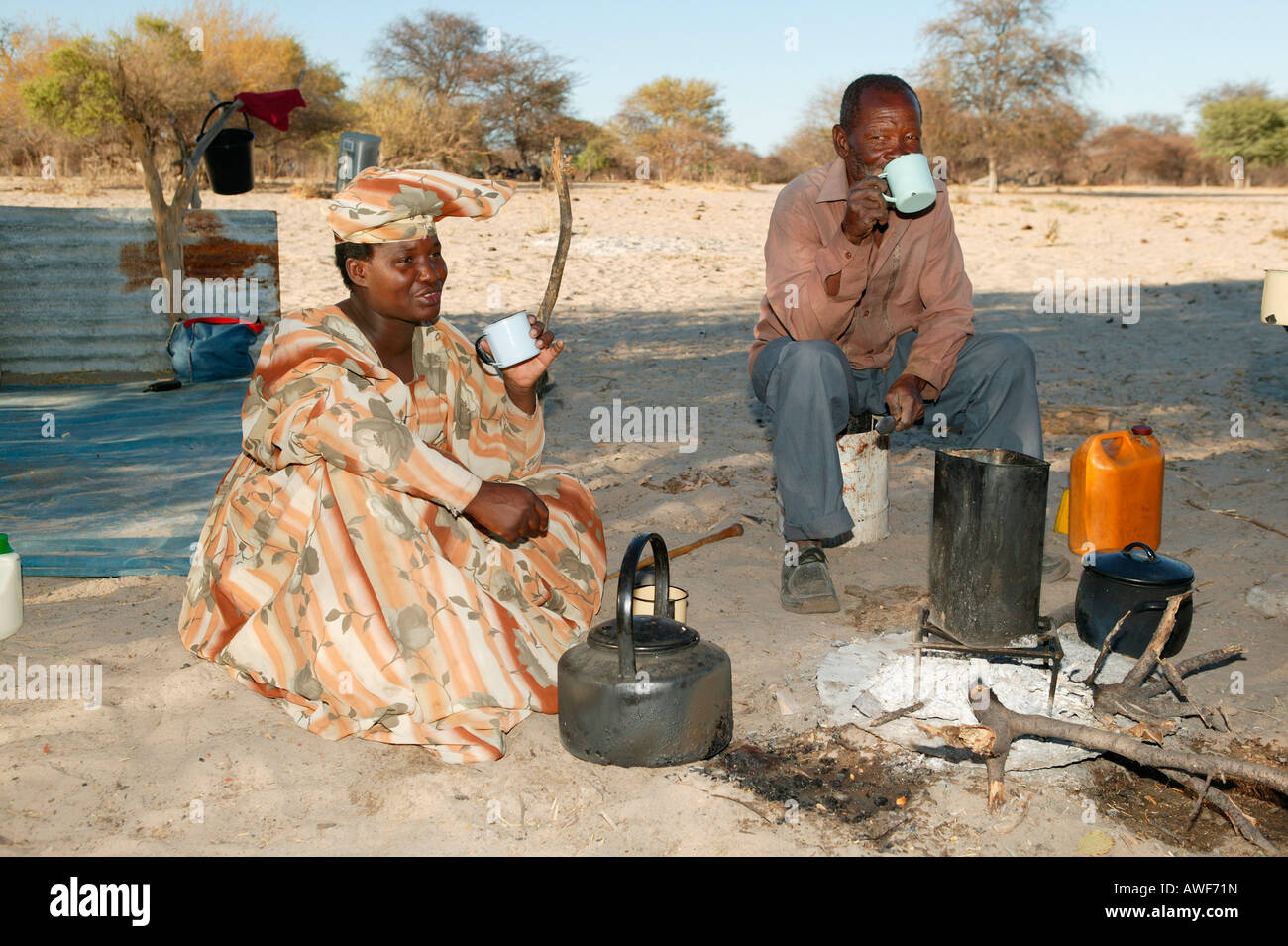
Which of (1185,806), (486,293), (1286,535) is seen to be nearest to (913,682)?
(1185,806)

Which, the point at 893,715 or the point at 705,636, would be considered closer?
the point at 893,715

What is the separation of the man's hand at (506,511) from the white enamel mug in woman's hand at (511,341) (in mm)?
370

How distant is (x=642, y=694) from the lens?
2.17 metres

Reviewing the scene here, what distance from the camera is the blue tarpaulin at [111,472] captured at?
348 cm

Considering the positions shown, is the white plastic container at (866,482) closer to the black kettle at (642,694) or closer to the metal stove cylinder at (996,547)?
the metal stove cylinder at (996,547)

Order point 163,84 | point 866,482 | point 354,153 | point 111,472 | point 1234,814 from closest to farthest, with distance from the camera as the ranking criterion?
point 1234,814, point 866,482, point 111,472, point 354,153, point 163,84

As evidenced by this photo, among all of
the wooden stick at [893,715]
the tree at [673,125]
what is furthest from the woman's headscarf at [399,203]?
the tree at [673,125]

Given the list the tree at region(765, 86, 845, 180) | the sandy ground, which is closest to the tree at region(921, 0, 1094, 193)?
the tree at region(765, 86, 845, 180)

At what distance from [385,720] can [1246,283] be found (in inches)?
384

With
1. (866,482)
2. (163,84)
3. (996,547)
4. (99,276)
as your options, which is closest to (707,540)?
(866,482)

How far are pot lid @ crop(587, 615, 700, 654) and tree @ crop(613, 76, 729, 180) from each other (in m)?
23.1

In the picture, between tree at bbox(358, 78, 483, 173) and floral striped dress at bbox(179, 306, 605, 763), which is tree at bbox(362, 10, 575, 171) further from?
floral striped dress at bbox(179, 306, 605, 763)

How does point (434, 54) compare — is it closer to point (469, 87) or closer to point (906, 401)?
point (469, 87)

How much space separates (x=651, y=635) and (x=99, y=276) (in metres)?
5.76
